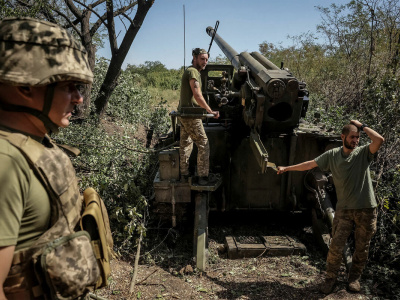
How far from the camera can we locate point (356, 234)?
13.8ft

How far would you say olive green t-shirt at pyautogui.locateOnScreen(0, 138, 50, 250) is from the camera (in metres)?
1.25

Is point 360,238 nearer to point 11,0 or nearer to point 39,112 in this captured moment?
point 39,112

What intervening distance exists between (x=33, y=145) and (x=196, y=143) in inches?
156

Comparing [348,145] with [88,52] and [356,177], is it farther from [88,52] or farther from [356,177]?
[88,52]

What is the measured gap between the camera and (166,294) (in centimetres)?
427

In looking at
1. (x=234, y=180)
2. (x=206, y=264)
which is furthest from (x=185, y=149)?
(x=206, y=264)

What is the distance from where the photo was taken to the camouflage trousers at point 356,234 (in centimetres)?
409

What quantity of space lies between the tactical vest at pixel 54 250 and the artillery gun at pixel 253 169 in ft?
11.1

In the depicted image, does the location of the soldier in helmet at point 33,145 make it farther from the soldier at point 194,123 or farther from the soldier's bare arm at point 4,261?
the soldier at point 194,123

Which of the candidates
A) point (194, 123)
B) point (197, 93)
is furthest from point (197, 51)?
point (194, 123)

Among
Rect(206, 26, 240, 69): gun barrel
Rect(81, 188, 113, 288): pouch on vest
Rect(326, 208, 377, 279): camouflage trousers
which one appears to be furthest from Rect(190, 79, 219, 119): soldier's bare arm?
Rect(81, 188, 113, 288): pouch on vest

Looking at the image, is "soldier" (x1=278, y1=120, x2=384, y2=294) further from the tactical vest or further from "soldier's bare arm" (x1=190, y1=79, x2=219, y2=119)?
the tactical vest

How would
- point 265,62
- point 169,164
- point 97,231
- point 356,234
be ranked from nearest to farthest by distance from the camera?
point 97,231, point 356,234, point 169,164, point 265,62

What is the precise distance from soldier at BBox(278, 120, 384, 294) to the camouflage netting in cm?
328
